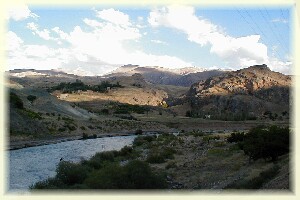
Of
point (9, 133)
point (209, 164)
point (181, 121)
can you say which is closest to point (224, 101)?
point (181, 121)

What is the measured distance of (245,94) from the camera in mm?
164000

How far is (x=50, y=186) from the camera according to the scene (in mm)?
21141

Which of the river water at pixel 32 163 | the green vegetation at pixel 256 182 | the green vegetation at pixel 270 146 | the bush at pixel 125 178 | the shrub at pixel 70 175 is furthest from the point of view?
the river water at pixel 32 163

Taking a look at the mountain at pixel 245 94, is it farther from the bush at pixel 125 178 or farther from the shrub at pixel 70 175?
the bush at pixel 125 178

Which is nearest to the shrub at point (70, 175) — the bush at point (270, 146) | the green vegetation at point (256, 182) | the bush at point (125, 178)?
the bush at point (125, 178)

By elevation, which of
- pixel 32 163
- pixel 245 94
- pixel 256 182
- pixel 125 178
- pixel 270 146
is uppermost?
pixel 245 94

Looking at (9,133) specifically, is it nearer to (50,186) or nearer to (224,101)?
(50,186)

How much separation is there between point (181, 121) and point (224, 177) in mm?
89284

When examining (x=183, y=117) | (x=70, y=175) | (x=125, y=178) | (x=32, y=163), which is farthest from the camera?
(x=183, y=117)

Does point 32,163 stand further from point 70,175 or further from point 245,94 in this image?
point 245,94

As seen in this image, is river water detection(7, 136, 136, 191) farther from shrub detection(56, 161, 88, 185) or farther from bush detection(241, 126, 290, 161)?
bush detection(241, 126, 290, 161)

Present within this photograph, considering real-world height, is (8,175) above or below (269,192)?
below

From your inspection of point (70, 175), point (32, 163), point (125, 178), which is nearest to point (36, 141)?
point (32, 163)

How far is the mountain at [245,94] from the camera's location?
15225cm
